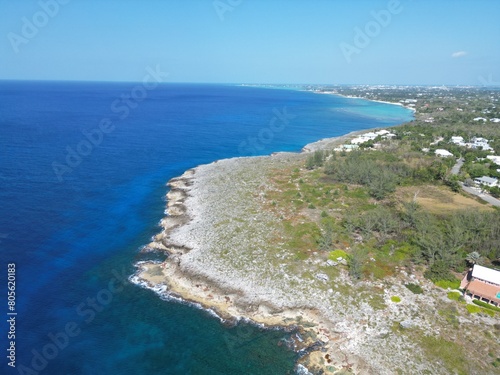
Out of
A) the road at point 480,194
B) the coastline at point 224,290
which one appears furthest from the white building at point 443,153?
the coastline at point 224,290

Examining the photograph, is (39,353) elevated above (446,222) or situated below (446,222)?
below

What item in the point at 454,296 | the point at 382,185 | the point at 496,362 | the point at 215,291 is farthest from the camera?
the point at 382,185

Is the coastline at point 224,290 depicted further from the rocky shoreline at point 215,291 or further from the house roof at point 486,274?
the house roof at point 486,274

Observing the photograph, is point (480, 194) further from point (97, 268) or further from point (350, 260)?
point (97, 268)

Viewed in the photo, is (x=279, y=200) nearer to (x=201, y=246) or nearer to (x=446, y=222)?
(x=201, y=246)

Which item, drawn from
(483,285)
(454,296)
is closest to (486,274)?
(483,285)

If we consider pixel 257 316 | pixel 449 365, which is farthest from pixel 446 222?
pixel 257 316
